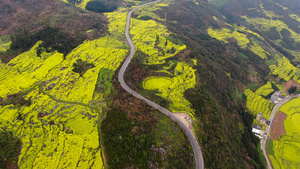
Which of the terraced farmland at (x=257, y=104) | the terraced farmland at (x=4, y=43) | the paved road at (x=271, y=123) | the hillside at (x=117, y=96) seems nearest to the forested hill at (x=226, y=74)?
the hillside at (x=117, y=96)

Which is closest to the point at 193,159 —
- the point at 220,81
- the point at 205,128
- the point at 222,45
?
the point at 205,128

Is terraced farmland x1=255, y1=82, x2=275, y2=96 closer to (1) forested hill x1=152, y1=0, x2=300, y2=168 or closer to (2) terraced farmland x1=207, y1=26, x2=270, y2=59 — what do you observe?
(1) forested hill x1=152, y1=0, x2=300, y2=168

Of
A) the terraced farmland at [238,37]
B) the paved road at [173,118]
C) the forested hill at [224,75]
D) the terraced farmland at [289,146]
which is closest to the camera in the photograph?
the paved road at [173,118]

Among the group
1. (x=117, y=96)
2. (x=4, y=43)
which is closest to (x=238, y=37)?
(x=117, y=96)

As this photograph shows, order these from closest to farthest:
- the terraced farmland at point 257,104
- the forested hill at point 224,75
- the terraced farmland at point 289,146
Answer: the forested hill at point 224,75
the terraced farmland at point 289,146
the terraced farmland at point 257,104

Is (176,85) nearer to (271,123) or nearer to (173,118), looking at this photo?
(173,118)

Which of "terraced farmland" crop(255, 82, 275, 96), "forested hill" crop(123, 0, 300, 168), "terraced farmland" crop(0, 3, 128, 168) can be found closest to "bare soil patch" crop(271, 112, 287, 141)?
"forested hill" crop(123, 0, 300, 168)

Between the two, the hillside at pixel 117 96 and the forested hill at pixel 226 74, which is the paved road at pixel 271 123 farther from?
the forested hill at pixel 226 74
